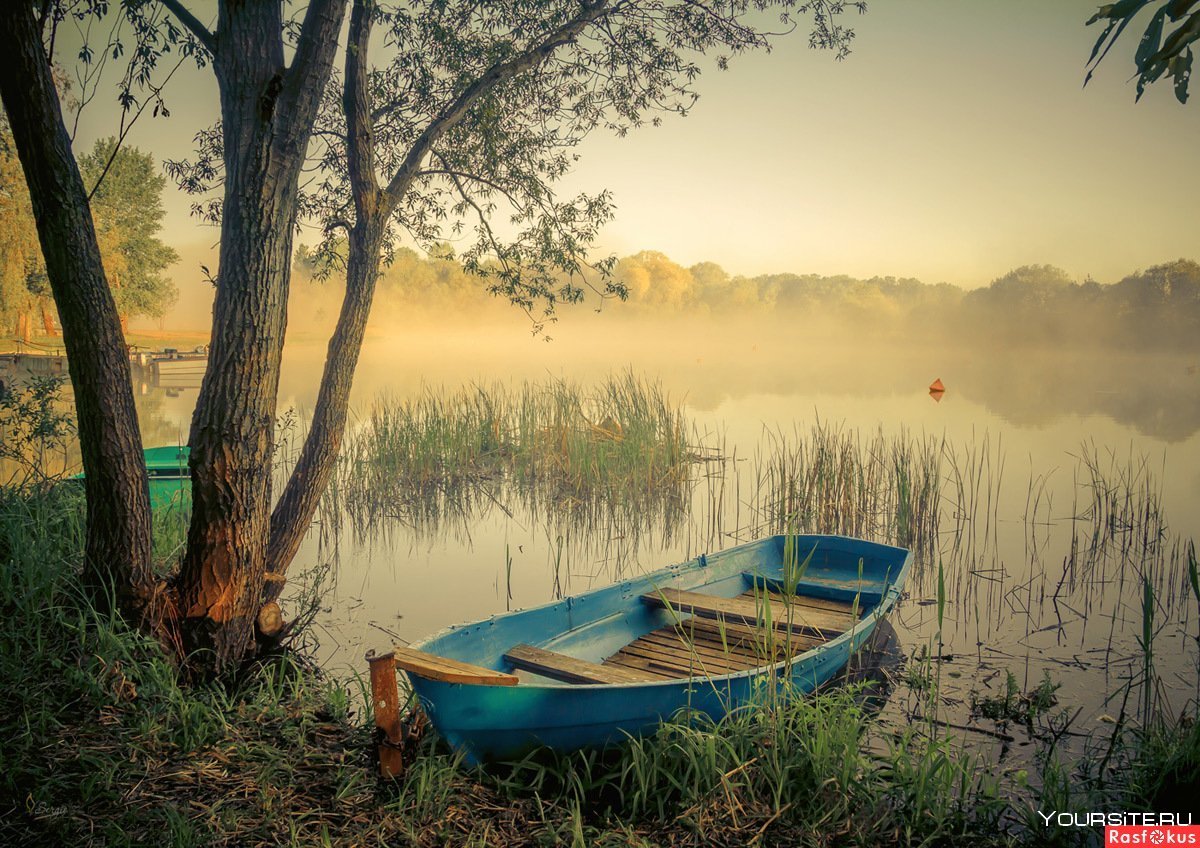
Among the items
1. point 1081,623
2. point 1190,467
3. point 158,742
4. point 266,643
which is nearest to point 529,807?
point 158,742

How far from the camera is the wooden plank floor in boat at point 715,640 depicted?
147 inches

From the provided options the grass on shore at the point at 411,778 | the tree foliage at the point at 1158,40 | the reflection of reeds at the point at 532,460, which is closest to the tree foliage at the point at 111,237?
the reflection of reeds at the point at 532,460

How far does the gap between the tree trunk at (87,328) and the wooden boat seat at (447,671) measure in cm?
138

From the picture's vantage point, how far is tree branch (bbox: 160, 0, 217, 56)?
3494 mm

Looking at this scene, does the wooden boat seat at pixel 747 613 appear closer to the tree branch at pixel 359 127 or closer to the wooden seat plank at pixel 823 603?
the wooden seat plank at pixel 823 603

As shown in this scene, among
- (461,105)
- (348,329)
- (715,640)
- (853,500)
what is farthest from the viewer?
(853,500)

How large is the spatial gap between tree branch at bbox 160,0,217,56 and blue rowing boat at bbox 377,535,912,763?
2688 mm

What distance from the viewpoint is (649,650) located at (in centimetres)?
398

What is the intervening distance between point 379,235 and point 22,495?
2599 mm

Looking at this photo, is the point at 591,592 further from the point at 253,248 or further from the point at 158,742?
the point at 253,248

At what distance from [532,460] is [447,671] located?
21.5 feet

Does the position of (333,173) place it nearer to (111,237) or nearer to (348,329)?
(348,329)

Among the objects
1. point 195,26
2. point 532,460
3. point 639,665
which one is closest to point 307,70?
point 195,26

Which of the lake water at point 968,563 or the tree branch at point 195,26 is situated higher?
the tree branch at point 195,26
